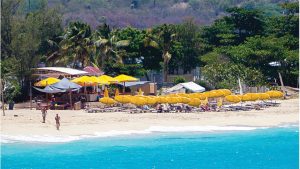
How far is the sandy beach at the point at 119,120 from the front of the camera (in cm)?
3050

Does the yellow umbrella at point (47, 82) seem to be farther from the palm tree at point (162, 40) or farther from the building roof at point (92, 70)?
the palm tree at point (162, 40)

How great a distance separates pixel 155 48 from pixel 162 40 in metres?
0.95

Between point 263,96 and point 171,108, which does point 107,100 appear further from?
point 263,96

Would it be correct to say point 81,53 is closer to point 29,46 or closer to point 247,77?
point 29,46

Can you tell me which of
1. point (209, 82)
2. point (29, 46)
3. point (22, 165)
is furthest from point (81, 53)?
point (22, 165)

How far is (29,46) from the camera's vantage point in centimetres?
4541

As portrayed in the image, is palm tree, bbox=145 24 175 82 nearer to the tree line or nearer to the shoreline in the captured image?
the tree line

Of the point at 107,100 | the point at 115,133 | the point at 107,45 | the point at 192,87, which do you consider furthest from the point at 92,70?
the point at 115,133

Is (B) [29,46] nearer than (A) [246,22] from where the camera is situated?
Yes

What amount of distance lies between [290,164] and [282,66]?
3298 centimetres

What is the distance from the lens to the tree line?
4878 cm

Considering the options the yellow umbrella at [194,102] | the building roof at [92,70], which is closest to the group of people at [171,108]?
the yellow umbrella at [194,102]

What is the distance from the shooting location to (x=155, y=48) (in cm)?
6028

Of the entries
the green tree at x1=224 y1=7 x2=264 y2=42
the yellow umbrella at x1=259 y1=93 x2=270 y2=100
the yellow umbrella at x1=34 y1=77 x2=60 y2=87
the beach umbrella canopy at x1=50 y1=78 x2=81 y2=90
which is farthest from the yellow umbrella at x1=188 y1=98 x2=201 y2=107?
the green tree at x1=224 y1=7 x2=264 y2=42
